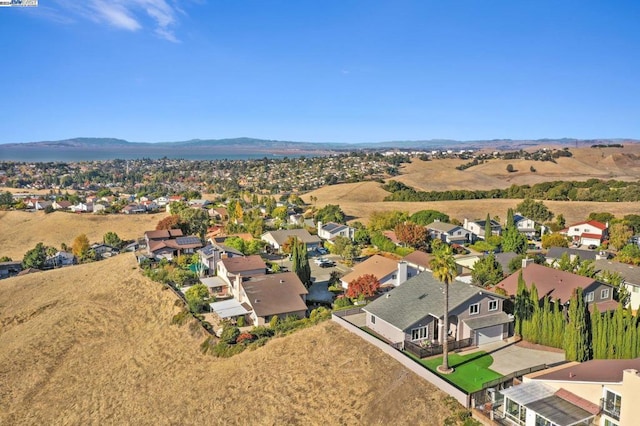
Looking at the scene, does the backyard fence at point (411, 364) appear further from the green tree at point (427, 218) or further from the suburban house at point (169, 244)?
the green tree at point (427, 218)

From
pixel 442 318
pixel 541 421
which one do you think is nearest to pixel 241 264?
pixel 442 318

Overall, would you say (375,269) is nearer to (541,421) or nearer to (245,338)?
(245,338)

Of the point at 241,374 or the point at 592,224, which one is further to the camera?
the point at 592,224

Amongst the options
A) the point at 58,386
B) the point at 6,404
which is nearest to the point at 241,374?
the point at 58,386

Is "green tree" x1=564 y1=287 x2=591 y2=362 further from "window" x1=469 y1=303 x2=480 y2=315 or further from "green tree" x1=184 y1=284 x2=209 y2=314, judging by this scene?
"green tree" x1=184 y1=284 x2=209 y2=314

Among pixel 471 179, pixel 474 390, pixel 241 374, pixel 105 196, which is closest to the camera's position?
pixel 474 390

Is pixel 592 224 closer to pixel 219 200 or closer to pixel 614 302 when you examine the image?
pixel 614 302
